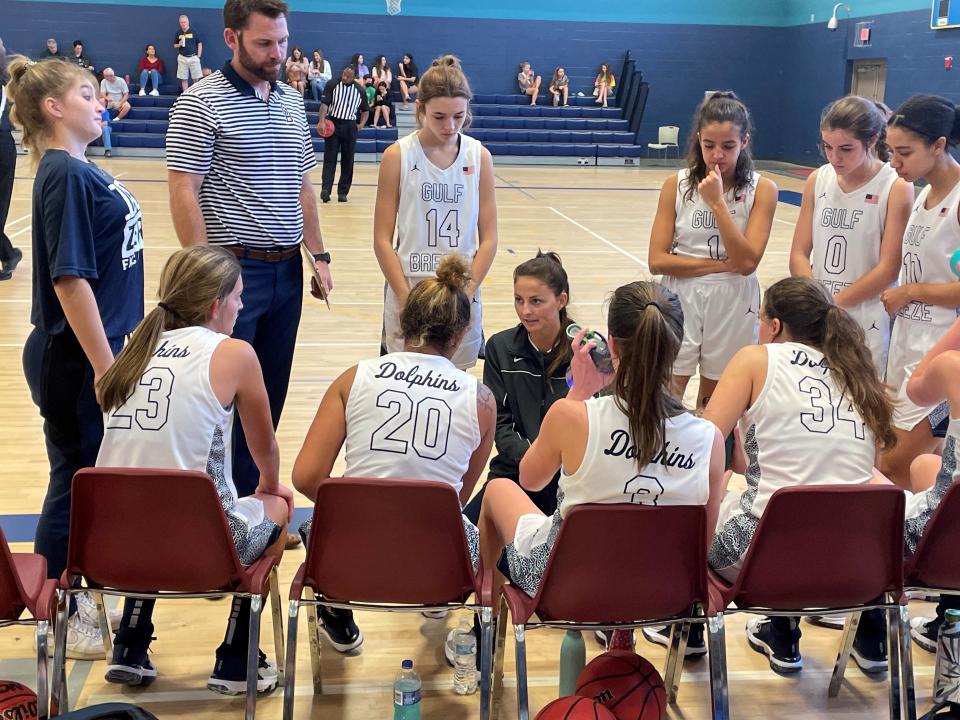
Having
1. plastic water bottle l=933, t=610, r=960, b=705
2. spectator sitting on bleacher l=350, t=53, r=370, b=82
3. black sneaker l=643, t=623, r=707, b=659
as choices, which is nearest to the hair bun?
black sneaker l=643, t=623, r=707, b=659

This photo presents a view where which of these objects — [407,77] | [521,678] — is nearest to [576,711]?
[521,678]

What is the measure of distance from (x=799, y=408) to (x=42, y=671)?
185cm

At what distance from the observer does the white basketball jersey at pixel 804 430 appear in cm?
244

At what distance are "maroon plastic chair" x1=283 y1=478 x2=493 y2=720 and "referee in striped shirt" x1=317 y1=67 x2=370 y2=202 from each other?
1080 cm

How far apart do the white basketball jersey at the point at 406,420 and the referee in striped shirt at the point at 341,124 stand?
10.6 meters

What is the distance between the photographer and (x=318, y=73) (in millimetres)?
18938

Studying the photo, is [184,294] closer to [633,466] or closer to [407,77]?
[633,466]

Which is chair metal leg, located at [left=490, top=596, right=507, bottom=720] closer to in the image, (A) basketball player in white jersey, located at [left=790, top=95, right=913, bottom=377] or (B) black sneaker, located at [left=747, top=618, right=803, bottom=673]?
(B) black sneaker, located at [left=747, top=618, right=803, bottom=673]

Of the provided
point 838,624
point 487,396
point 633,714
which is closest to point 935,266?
point 838,624

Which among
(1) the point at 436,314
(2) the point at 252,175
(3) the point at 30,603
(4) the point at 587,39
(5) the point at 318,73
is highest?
(4) the point at 587,39

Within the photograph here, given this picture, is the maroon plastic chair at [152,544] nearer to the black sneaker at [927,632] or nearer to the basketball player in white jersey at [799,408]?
the basketball player in white jersey at [799,408]

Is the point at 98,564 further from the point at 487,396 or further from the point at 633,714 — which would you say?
the point at 633,714

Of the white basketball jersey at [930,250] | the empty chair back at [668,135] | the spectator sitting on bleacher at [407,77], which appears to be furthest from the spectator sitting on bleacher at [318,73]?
the white basketball jersey at [930,250]

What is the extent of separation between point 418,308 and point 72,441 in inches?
43.4
